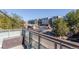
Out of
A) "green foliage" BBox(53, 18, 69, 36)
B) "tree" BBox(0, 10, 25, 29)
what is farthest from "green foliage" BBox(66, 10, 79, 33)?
"tree" BBox(0, 10, 25, 29)

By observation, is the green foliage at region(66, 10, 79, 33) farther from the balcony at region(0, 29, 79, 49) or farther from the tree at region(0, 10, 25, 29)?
the tree at region(0, 10, 25, 29)

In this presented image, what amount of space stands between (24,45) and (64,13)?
520 millimetres

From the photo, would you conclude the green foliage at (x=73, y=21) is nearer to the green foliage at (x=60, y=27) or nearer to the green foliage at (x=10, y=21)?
the green foliage at (x=60, y=27)

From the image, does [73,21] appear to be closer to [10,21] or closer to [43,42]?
[43,42]

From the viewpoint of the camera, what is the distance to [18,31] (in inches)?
67.5

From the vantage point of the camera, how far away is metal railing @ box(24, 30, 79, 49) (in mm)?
1621

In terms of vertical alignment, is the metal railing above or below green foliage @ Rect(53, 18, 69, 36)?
below

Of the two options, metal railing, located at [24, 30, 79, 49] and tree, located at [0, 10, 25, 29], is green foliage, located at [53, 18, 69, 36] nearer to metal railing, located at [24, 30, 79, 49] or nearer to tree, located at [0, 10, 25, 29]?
metal railing, located at [24, 30, 79, 49]

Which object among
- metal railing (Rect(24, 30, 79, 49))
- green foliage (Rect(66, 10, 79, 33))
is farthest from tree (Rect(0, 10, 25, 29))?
green foliage (Rect(66, 10, 79, 33))

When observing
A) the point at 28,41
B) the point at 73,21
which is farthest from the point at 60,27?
the point at 28,41

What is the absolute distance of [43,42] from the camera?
173cm

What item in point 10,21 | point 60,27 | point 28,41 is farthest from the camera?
point 28,41
